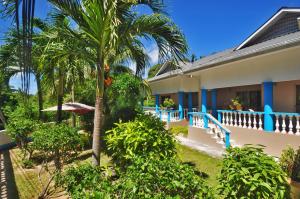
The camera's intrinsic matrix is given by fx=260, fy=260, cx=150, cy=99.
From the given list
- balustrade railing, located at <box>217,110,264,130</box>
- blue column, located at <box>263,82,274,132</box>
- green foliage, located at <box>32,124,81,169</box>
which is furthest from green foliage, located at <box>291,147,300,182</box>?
green foliage, located at <box>32,124,81,169</box>

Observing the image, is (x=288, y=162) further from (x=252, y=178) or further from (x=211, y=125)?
(x=211, y=125)

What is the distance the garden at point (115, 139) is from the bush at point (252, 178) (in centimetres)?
1

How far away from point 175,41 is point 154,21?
2.62 ft

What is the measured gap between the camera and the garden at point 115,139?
3354 millimetres

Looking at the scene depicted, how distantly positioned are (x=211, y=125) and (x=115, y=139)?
25.2 feet

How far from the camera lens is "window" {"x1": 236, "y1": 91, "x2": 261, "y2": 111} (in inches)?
560

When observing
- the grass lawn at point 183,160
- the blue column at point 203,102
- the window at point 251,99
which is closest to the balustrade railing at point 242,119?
the blue column at point 203,102

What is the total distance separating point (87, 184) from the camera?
12.6ft

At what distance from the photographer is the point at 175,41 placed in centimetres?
726

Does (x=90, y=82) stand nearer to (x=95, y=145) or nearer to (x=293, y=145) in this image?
(x=95, y=145)

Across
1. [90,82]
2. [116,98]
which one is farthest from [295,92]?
[90,82]

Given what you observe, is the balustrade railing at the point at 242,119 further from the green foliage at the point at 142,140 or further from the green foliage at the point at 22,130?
the green foliage at the point at 22,130

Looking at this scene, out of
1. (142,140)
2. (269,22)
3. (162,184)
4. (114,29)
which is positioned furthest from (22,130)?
(269,22)

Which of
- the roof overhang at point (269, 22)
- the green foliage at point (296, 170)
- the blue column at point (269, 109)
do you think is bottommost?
the green foliage at point (296, 170)
